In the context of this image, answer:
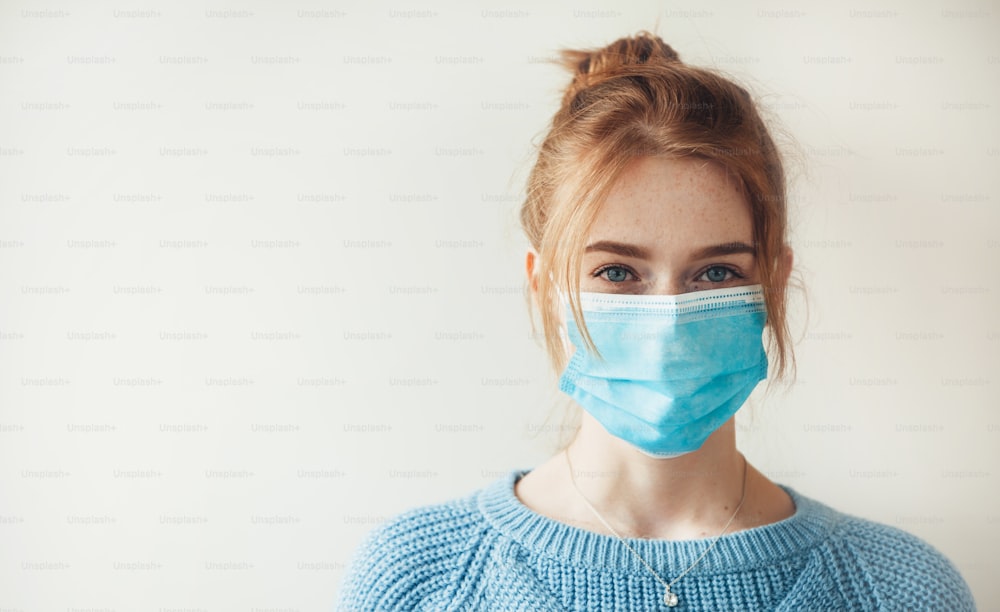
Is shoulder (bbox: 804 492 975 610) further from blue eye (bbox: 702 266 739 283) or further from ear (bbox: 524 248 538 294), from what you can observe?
ear (bbox: 524 248 538 294)

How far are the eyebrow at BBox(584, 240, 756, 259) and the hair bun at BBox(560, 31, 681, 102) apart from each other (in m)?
0.35

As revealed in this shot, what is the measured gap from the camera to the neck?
4.49 ft

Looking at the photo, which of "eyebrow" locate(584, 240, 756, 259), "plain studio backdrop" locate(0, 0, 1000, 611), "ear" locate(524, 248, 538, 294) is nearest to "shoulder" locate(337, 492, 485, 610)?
"plain studio backdrop" locate(0, 0, 1000, 611)

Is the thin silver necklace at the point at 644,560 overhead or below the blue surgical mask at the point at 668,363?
below

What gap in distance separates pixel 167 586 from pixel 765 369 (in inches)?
52.4

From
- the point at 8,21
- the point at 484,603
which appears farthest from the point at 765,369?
the point at 8,21

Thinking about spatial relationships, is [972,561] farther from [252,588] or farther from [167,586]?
[167,586]

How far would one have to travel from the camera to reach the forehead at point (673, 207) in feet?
4.13

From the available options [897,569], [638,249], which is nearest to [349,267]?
[638,249]

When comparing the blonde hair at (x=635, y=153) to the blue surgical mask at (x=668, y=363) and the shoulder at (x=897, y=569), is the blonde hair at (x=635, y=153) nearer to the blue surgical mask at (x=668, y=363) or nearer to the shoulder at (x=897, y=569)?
the blue surgical mask at (x=668, y=363)

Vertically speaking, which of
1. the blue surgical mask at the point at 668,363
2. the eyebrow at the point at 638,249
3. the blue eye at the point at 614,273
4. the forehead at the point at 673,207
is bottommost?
the blue surgical mask at the point at 668,363

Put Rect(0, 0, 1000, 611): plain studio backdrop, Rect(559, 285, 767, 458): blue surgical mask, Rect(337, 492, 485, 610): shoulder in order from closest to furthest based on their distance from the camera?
Rect(559, 285, 767, 458): blue surgical mask → Rect(337, 492, 485, 610): shoulder → Rect(0, 0, 1000, 611): plain studio backdrop

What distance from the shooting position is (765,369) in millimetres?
1311

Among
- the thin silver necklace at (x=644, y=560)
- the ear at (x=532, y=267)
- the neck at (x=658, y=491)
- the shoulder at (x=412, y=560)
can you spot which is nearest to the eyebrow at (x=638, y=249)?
the ear at (x=532, y=267)
